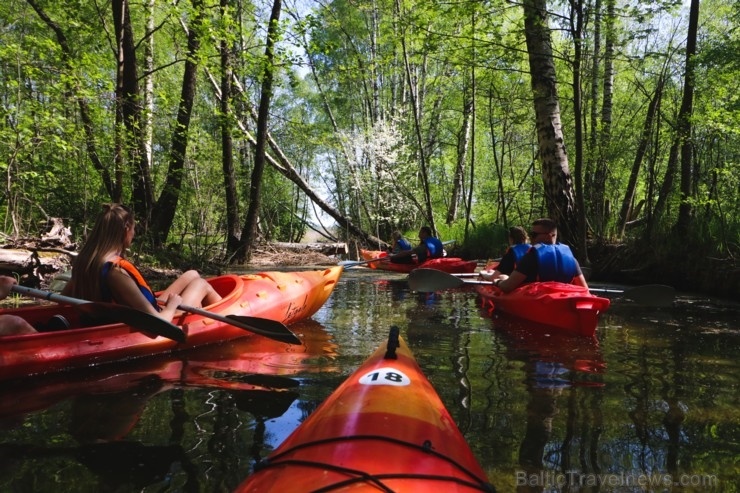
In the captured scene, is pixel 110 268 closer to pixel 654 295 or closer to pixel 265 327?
pixel 265 327

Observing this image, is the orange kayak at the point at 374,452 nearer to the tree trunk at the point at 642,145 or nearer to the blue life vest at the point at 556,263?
the blue life vest at the point at 556,263

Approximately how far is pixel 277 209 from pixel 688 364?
21127 millimetres

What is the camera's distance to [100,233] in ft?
11.2

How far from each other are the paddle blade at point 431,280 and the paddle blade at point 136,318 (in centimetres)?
358

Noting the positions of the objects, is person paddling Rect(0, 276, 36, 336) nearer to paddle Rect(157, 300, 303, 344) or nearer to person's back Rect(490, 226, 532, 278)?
paddle Rect(157, 300, 303, 344)

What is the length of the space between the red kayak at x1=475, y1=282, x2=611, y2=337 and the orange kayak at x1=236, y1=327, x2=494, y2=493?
3.03 meters

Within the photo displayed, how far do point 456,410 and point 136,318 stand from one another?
222 centimetres

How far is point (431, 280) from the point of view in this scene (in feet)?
21.4

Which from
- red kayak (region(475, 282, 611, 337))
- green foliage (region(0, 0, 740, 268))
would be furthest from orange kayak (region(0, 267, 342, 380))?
green foliage (region(0, 0, 740, 268))

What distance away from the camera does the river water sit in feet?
6.77

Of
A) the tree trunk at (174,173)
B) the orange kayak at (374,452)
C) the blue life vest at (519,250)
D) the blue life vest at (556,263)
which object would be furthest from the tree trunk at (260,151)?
the orange kayak at (374,452)

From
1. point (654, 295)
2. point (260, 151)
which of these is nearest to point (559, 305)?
point (654, 295)

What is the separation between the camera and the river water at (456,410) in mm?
2062

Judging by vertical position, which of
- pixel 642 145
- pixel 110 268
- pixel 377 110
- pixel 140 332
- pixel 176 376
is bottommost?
pixel 176 376
